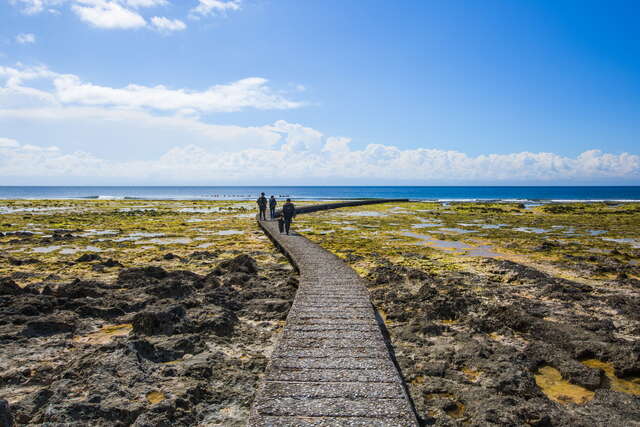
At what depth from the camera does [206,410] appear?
211 inches

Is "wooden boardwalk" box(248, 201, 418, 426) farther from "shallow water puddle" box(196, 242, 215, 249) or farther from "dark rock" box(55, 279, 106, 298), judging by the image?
"shallow water puddle" box(196, 242, 215, 249)

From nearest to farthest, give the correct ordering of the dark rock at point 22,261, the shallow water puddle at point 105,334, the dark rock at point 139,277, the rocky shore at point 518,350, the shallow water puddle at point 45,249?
1. the rocky shore at point 518,350
2. the shallow water puddle at point 105,334
3. the dark rock at point 139,277
4. the dark rock at point 22,261
5. the shallow water puddle at point 45,249

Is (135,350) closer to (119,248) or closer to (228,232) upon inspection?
(119,248)

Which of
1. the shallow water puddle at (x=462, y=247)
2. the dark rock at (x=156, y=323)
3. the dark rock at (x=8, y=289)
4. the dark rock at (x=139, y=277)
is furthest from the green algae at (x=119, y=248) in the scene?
the shallow water puddle at (x=462, y=247)

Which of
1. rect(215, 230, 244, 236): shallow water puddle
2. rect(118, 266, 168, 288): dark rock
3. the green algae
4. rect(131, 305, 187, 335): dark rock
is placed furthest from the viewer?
rect(215, 230, 244, 236): shallow water puddle

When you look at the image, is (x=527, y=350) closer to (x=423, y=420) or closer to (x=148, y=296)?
(x=423, y=420)

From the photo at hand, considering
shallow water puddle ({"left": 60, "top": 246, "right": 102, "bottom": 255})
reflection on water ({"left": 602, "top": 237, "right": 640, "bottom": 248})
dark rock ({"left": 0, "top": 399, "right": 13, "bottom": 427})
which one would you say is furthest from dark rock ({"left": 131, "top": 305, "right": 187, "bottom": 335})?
reflection on water ({"left": 602, "top": 237, "right": 640, "bottom": 248})

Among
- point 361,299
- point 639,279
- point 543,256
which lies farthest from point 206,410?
point 543,256

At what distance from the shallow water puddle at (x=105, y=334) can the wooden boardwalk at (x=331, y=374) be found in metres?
3.73

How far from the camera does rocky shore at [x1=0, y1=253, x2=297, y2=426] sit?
5.21 meters

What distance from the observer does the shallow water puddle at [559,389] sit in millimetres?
5699

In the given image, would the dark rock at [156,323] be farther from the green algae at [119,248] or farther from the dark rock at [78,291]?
the green algae at [119,248]

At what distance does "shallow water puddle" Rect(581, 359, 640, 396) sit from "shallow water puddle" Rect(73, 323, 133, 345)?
9.04 m

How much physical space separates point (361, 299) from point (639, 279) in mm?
10650
